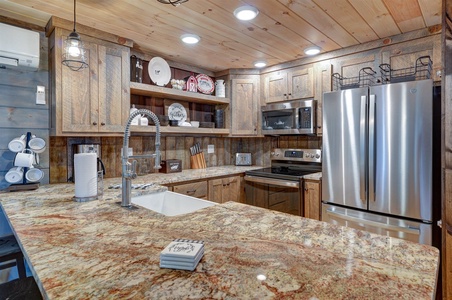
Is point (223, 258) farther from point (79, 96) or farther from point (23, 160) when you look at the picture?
point (79, 96)

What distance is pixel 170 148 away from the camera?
3240 millimetres

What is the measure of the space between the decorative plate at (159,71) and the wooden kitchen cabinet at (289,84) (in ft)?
4.21

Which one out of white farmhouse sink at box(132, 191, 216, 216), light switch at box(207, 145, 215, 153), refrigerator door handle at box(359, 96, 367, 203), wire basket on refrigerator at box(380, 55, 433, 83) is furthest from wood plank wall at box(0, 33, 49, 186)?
wire basket on refrigerator at box(380, 55, 433, 83)

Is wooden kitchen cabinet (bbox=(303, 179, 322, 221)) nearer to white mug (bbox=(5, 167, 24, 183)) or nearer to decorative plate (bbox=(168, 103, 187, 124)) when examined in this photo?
decorative plate (bbox=(168, 103, 187, 124))

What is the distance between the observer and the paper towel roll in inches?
61.1

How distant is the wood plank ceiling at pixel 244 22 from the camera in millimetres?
1850

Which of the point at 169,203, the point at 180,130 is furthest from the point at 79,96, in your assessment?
the point at 169,203

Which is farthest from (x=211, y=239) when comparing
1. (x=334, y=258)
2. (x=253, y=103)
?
(x=253, y=103)

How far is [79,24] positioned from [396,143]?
2.75 metres

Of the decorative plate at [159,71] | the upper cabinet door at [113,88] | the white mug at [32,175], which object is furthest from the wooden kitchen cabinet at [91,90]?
the decorative plate at [159,71]

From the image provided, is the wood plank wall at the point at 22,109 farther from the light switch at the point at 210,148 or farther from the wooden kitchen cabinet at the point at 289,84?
the wooden kitchen cabinet at the point at 289,84

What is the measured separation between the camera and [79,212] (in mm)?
1331

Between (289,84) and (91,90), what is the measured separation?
7.17 ft

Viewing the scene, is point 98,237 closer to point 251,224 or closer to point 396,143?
point 251,224
